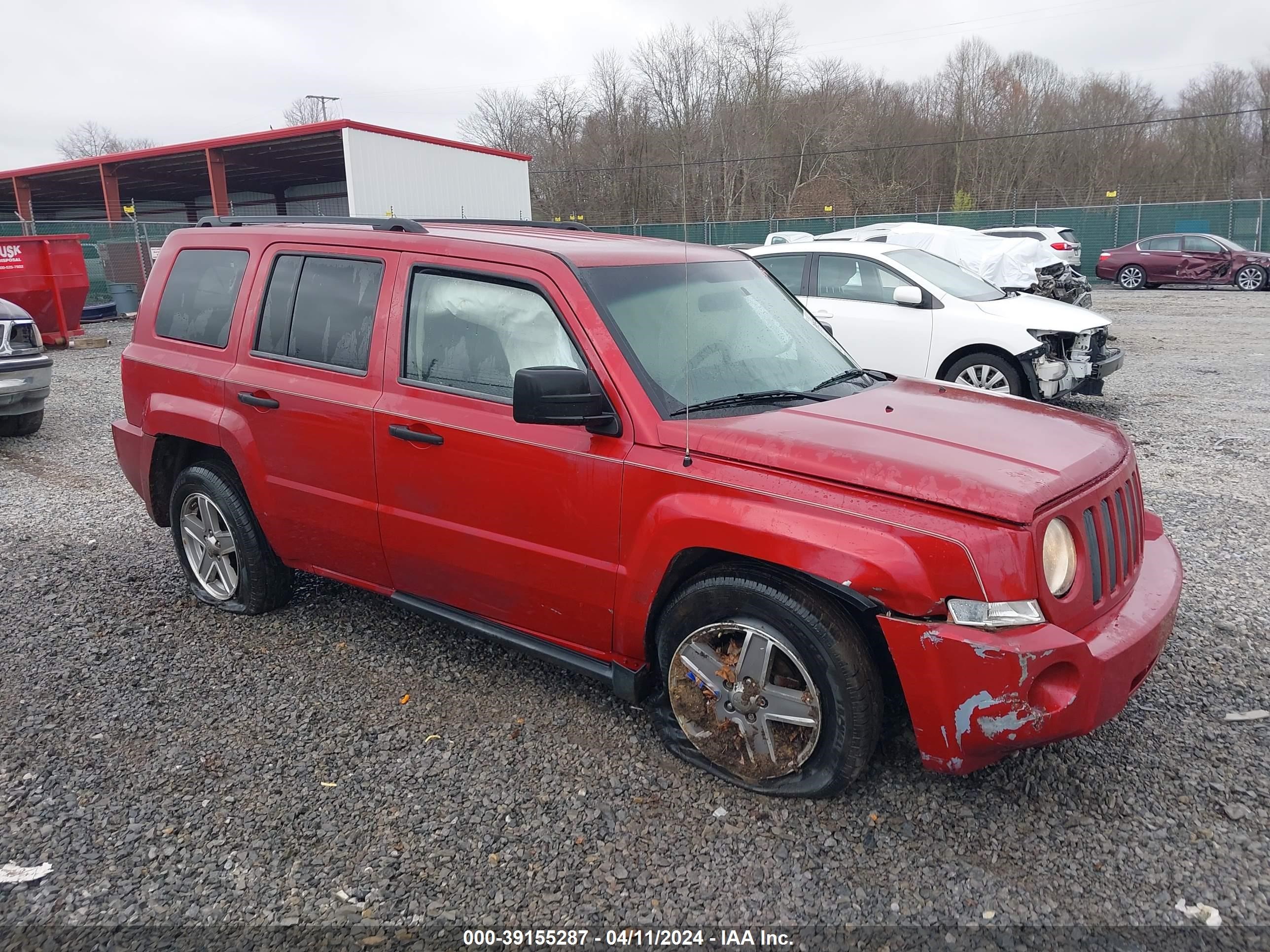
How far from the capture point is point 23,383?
8.44 m

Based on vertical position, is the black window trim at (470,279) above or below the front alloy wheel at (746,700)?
above

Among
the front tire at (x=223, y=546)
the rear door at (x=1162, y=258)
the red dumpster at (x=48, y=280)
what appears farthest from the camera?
the rear door at (x=1162, y=258)

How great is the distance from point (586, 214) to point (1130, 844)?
13687 millimetres

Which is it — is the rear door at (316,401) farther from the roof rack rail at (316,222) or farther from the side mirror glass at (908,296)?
the side mirror glass at (908,296)

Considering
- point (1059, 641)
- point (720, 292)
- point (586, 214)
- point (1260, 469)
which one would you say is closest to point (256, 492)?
point (720, 292)

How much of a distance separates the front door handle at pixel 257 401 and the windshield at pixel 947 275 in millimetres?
6611

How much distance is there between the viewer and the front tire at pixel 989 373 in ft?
27.4

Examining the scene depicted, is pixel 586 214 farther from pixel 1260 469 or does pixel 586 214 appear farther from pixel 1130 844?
pixel 1130 844

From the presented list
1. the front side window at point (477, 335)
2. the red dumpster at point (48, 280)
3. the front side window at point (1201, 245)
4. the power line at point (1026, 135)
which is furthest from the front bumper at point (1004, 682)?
the front side window at point (1201, 245)

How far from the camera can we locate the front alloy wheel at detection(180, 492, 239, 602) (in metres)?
4.59

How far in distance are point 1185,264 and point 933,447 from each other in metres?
25.9

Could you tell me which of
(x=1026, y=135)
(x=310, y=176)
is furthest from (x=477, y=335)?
(x=1026, y=135)

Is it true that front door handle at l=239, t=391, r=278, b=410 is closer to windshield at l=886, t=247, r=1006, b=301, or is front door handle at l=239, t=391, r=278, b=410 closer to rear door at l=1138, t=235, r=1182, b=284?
windshield at l=886, t=247, r=1006, b=301

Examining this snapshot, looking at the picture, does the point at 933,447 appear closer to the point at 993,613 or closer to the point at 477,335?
the point at 993,613
